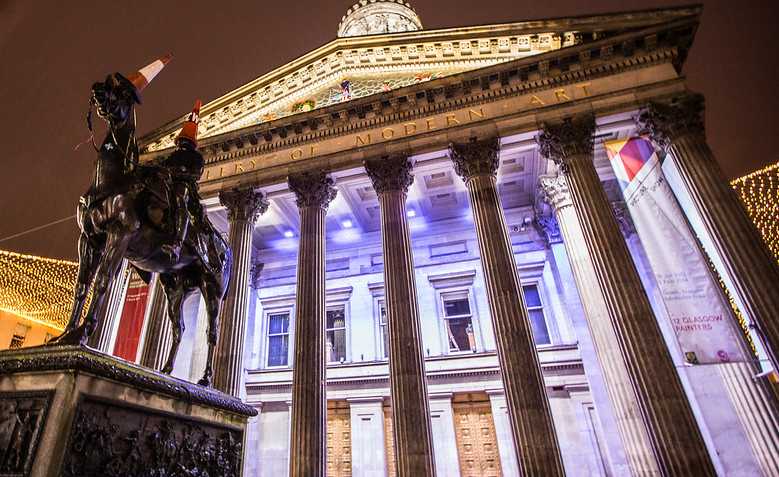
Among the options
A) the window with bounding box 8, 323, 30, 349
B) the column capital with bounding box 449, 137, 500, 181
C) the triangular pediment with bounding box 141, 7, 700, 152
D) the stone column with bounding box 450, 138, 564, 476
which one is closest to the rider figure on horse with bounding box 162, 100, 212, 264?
the stone column with bounding box 450, 138, 564, 476

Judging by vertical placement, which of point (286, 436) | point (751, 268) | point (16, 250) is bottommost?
point (286, 436)

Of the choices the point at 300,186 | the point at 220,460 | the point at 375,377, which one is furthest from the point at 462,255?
the point at 220,460

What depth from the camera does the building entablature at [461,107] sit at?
12.0m

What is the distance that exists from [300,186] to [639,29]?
37.0ft

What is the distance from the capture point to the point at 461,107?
1325 centimetres

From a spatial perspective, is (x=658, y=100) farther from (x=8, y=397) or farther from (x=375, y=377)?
(x=8, y=397)

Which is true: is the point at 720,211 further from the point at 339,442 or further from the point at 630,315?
the point at 339,442

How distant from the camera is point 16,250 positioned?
1848 centimetres

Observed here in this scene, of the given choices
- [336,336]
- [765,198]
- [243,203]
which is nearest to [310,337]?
[243,203]

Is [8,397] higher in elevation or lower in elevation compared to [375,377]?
lower

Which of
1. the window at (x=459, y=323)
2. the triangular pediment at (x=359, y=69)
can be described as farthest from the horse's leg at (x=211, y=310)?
the window at (x=459, y=323)

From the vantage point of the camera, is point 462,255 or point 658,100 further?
point 462,255

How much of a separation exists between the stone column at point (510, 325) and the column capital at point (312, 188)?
Result: 13.7 feet

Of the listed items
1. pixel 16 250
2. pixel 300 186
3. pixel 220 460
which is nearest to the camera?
pixel 220 460
